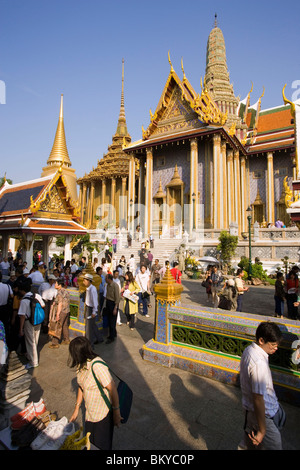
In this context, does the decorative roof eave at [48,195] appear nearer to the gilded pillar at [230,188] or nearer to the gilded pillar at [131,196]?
the gilded pillar at [131,196]

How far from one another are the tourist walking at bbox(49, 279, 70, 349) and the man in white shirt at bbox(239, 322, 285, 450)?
4422 millimetres

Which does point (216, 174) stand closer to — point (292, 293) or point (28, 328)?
point (292, 293)

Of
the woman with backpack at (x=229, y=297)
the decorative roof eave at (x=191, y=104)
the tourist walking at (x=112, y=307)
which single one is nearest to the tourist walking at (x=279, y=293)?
the woman with backpack at (x=229, y=297)

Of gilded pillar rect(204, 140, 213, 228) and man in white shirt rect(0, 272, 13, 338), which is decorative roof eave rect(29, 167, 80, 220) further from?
gilded pillar rect(204, 140, 213, 228)

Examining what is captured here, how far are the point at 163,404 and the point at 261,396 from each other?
201 centimetres

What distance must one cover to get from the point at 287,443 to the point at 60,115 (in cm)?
4542

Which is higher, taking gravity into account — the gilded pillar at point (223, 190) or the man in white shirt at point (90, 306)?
the gilded pillar at point (223, 190)

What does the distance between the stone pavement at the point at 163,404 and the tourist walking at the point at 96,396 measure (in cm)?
65

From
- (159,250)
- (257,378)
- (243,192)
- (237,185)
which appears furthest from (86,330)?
(243,192)

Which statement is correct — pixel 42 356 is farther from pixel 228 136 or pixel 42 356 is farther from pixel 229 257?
pixel 228 136

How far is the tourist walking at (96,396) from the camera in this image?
7.63ft

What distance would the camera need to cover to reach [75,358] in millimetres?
2367

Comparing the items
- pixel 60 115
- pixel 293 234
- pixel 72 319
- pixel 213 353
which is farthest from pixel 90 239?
pixel 60 115
